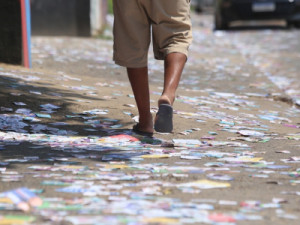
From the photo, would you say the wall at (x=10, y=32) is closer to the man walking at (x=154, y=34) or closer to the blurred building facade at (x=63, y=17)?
the man walking at (x=154, y=34)

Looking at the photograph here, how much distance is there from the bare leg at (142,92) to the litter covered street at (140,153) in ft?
0.36

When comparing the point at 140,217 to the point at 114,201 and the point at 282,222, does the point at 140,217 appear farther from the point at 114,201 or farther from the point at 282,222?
the point at 282,222

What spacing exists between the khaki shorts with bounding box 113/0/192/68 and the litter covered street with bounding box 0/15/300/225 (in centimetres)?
60

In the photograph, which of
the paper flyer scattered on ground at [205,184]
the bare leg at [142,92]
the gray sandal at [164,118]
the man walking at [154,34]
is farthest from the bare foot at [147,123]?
the paper flyer scattered on ground at [205,184]

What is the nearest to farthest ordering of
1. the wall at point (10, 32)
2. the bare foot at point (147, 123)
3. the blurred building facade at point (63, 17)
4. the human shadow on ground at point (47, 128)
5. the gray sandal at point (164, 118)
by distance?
the human shadow on ground at point (47, 128), the gray sandal at point (164, 118), the bare foot at point (147, 123), the wall at point (10, 32), the blurred building facade at point (63, 17)

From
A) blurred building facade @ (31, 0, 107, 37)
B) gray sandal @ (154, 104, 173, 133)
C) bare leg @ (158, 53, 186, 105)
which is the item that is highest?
bare leg @ (158, 53, 186, 105)

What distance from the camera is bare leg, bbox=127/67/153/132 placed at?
498cm

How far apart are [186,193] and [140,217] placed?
0.50 metres

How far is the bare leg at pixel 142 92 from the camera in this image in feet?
16.3

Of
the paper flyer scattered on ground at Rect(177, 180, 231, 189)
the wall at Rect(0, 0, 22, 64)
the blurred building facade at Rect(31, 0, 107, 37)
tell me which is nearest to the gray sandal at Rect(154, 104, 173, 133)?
the paper flyer scattered on ground at Rect(177, 180, 231, 189)

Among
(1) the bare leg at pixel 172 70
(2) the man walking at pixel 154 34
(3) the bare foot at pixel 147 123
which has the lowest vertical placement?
(3) the bare foot at pixel 147 123

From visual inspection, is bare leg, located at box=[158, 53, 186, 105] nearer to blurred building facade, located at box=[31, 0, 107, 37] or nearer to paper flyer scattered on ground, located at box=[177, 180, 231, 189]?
paper flyer scattered on ground, located at box=[177, 180, 231, 189]

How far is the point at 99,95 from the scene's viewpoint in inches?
259

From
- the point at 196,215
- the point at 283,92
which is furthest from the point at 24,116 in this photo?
the point at 283,92
